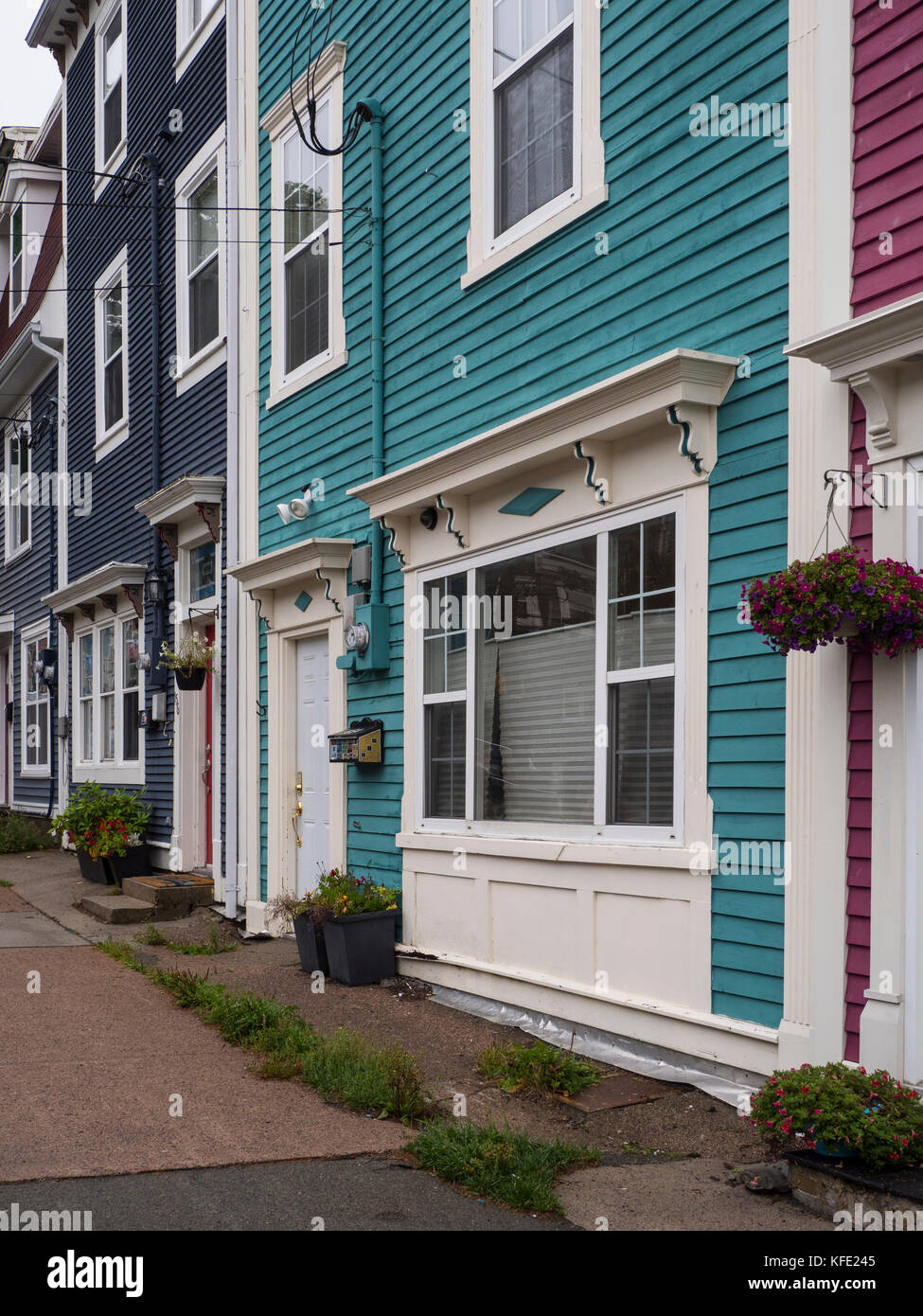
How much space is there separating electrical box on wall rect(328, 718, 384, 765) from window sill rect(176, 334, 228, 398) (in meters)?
4.24

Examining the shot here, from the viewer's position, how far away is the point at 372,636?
8.70 metres

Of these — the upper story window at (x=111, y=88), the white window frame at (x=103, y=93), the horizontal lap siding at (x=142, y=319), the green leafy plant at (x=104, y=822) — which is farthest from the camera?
the upper story window at (x=111, y=88)

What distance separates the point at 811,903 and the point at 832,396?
205 centimetres

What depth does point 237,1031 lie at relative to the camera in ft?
22.1

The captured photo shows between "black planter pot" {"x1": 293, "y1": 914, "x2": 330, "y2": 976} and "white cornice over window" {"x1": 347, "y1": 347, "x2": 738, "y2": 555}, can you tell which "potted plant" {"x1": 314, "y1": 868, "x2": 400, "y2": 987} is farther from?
"white cornice over window" {"x1": 347, "y1": 347, "x2": 738, "y2": 555}

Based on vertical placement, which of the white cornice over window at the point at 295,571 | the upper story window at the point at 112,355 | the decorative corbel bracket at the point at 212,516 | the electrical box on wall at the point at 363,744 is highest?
the upper story window at the point at 112,355

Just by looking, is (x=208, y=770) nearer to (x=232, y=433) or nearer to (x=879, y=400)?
(x=232, y=433)

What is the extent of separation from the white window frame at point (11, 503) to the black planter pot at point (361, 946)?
41.0 ft

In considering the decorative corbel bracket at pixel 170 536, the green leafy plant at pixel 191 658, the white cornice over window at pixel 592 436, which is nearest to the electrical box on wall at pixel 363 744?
the white cornice over window at pixel 592 436

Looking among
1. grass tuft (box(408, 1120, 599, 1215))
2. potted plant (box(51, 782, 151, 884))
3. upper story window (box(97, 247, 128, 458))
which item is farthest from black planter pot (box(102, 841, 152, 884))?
grass tuft (box(408, 1120, 599, 1215))

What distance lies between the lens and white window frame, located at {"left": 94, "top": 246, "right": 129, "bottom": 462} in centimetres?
1426

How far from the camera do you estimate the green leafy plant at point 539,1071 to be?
581 centimetres

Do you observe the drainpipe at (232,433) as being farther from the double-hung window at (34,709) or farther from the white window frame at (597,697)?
the double-hung window at (34,709)
